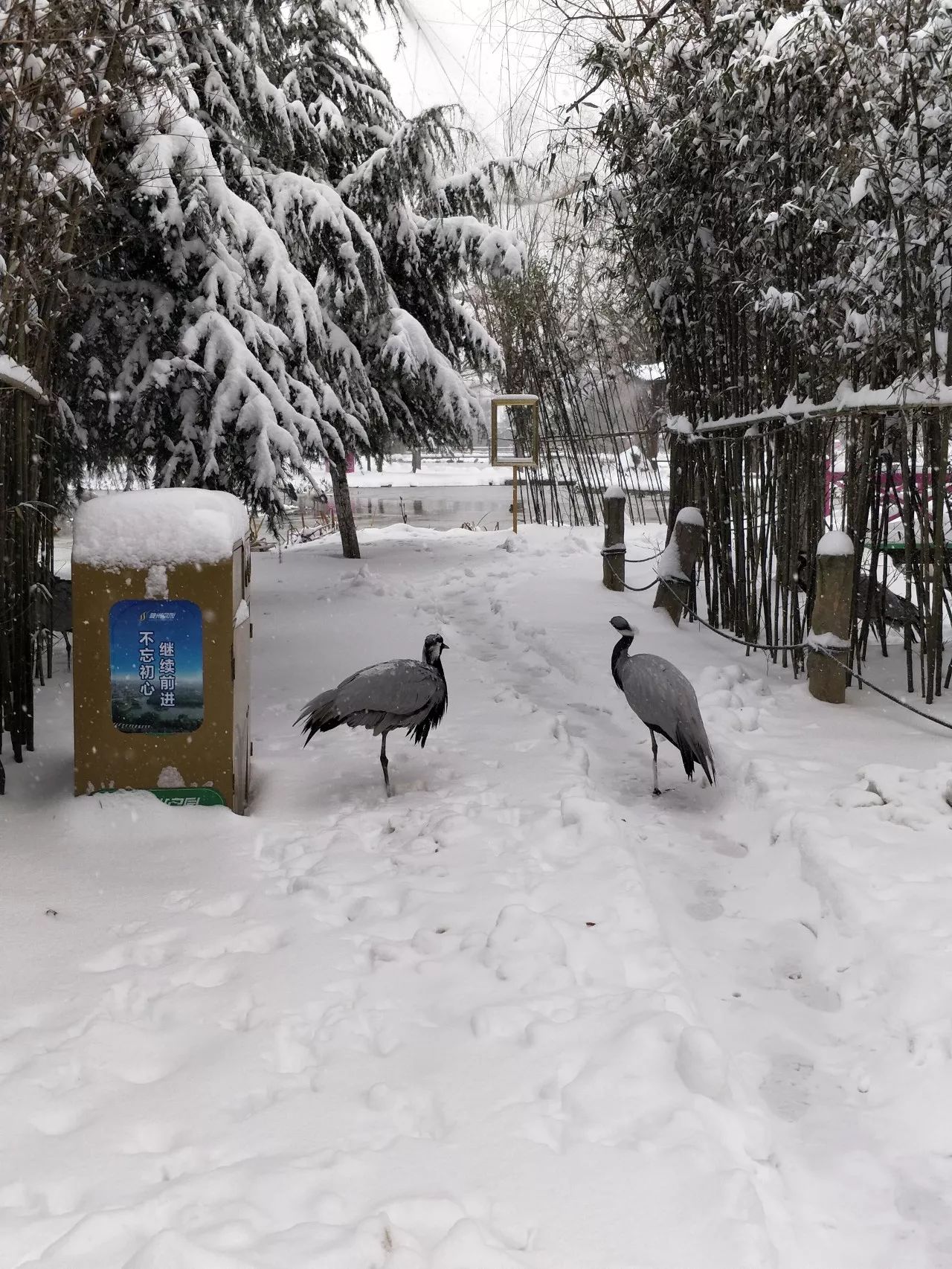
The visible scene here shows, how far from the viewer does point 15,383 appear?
11.7 feet

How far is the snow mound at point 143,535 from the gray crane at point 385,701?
825 mm

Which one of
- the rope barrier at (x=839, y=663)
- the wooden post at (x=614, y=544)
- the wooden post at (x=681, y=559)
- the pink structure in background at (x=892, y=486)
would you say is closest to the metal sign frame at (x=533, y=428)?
the wooden post at (x=614, y=544)

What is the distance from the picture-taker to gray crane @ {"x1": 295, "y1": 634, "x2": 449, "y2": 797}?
4082 millimetres

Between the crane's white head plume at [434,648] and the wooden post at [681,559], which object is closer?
the crane's white head plume at [434,648]

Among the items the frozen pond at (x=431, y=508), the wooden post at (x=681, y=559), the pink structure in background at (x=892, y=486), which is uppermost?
the frozen pond at (x=431, y=508)

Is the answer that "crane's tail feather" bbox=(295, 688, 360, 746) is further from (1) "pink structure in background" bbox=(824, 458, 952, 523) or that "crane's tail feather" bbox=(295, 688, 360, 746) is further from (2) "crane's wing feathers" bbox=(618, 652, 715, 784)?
(1) "pink structure in background" bbox=(824, 458, 952, 523)

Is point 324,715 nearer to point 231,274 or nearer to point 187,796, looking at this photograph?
point 187,796

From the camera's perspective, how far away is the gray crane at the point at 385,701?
13.4 ft

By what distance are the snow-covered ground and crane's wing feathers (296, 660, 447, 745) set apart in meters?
0.31

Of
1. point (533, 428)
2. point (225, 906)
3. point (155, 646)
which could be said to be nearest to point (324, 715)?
point (155, 646)

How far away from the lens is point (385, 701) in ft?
13.4

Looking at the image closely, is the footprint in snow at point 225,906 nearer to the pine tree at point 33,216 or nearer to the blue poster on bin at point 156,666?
the blue poster on bin at point 156,666

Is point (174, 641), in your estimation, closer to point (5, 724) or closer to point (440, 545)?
point (5, 724)

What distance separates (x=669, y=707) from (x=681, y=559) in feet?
9.54
